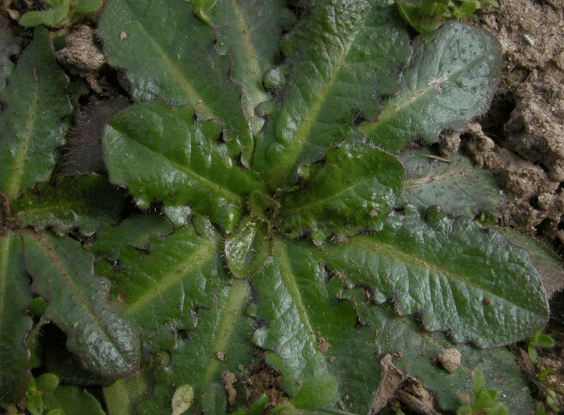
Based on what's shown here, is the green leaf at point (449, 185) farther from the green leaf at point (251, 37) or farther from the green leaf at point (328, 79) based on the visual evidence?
the green leaf at point (251, 37)

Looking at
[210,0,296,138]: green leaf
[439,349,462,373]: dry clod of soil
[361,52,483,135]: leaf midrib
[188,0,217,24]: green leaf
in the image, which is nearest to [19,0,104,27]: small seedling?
[188,0,217,24]: green leaf

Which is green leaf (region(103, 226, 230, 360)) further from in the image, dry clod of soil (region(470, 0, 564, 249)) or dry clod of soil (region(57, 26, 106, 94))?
dry clod of soil (region(470, 0, 564, 249))

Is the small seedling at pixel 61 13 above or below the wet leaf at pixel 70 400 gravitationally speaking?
above

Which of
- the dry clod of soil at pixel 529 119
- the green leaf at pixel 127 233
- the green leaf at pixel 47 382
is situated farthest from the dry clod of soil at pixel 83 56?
the dry clod of soil at pixel 529 119

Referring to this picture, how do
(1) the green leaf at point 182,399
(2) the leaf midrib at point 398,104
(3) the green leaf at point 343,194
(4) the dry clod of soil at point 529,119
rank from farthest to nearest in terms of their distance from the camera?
(4) the dry clod of soil at point 529,119 → (2) the leaf midrib at point 398,104 → (3) the green leaf at point 343,194 → (1) the green leaf at point 182,399

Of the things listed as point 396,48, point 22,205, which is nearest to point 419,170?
point 396,48

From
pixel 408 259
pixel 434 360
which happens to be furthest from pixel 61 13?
pixel 434 360

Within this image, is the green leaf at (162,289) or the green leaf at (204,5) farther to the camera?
the green leaf at (204,5)
